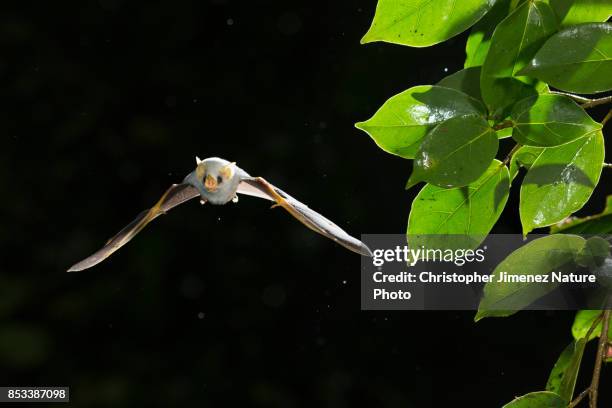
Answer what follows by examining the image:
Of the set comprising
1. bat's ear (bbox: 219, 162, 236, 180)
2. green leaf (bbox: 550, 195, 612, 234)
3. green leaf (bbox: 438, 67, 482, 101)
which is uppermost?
green leaf (bbox: 438, 67, 482, 101)

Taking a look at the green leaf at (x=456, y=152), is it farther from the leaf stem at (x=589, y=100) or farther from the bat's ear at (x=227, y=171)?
the bat's ear at (x=227, y=171)

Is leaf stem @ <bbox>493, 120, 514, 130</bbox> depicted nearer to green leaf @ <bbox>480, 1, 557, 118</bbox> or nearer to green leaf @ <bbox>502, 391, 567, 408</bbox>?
green leaf @ <bbox>480, 1, 557, 118</bbox>

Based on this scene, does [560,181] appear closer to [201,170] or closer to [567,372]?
[567,372]

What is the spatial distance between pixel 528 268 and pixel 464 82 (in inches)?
4.7

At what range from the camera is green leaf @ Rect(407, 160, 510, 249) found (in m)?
0.41

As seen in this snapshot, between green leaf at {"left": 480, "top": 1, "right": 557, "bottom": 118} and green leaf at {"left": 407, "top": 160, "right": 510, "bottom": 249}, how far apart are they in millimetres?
62

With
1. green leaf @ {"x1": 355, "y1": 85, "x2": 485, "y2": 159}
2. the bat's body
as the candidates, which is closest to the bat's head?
the bat's body

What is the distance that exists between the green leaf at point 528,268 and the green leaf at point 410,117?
0.10m

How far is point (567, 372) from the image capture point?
17.7 inches

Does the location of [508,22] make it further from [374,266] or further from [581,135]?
[374,266]

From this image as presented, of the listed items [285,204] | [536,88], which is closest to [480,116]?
[536,88]

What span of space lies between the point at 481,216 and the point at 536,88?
8cm

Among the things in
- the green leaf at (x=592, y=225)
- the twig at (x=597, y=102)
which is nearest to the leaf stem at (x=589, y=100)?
the twig at (x=597, y=102)

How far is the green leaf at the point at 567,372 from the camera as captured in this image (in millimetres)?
442
